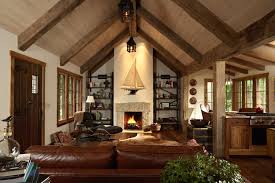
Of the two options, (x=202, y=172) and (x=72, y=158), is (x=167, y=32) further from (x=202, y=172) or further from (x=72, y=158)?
(x=202, y=172)

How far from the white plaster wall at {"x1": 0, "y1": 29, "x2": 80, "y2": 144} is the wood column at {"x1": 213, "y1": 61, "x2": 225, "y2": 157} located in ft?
13.2

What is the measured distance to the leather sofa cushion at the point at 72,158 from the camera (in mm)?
2398

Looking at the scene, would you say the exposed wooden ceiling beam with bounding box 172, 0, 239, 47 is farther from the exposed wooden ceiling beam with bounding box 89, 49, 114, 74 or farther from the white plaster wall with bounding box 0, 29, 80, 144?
the exposed wooden ceiling beam with bounding box 89, 49, 114, 74

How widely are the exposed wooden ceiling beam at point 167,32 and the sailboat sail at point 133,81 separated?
2.98m

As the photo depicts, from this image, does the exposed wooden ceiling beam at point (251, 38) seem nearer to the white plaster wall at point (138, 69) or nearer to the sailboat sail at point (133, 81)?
the sailboat sail at point (133, 81)

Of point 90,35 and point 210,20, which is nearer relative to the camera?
point 210,20

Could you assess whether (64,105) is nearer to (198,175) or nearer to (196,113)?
(196,113)

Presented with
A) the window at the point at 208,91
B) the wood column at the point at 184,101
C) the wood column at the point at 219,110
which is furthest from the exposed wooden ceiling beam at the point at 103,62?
the wood column at the point at 219,110

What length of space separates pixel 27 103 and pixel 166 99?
22.8 ft

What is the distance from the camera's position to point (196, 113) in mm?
6387

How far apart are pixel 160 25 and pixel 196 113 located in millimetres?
2707

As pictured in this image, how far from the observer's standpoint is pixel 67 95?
878 centimetres

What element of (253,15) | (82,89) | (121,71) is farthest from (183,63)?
(253,15)

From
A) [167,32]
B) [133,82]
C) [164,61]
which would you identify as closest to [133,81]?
[133,82]
